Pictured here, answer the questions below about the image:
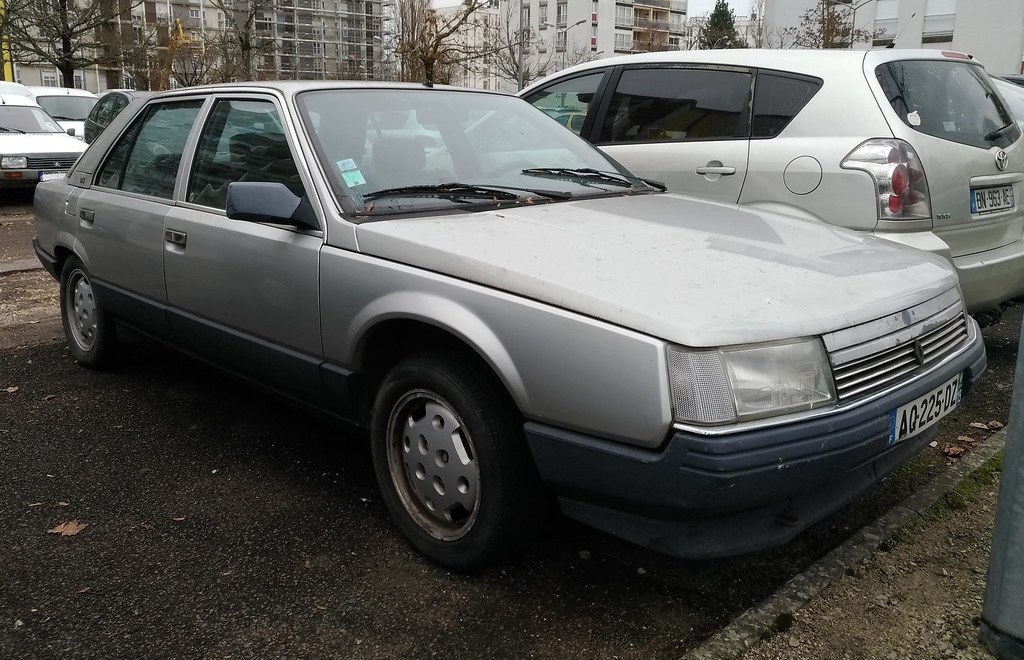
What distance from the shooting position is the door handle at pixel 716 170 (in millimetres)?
4828

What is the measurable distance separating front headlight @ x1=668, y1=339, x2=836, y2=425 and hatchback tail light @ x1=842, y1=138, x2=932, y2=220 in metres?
2.26

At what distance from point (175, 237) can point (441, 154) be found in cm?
133

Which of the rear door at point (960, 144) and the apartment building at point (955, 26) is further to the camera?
the apartment building at point (955, 26)

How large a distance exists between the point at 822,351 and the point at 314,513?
2.00 m

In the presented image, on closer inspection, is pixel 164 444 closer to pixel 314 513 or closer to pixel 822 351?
pixel 314 513

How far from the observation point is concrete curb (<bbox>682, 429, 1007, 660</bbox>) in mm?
2434

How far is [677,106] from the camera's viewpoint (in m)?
5.30

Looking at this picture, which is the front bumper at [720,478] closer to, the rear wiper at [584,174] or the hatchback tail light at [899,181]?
the rear wiper at [584,174]

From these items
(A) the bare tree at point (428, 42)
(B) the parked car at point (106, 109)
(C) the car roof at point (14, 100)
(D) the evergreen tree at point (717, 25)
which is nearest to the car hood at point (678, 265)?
(C) the car roof at point (14, 100)

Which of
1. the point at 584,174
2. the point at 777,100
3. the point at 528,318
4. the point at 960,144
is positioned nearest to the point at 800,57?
the point at 777,100

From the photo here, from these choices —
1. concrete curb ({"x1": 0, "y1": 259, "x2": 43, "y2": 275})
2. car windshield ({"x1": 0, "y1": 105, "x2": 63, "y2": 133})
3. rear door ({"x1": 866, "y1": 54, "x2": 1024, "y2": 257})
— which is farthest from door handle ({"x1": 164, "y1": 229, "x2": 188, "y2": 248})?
car windshield ({"x1": 0, "y1": 105, "x2": 63, "y2": 133})

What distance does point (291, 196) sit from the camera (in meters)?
3.19

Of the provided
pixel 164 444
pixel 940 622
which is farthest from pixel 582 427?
pixel 164 444

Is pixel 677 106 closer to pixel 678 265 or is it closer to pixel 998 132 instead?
pixel 998 132
